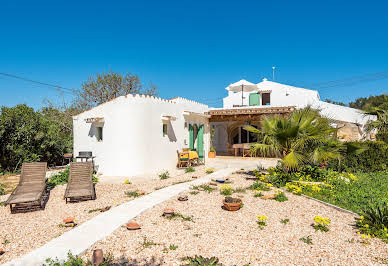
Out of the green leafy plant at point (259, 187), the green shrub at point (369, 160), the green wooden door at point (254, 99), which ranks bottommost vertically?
the green leafy plant at point (259, 187)

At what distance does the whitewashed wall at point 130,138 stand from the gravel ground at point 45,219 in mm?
2386

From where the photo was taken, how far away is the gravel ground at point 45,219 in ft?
15.0

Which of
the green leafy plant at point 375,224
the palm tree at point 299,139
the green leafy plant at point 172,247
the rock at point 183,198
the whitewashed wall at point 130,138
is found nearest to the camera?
the green leafy plant at point 172,247

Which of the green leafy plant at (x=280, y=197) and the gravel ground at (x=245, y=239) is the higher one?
the green leafy plant at (x=280, y=197)

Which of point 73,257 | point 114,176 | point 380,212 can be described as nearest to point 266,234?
point 380,212

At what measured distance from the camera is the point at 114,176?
1141 cm

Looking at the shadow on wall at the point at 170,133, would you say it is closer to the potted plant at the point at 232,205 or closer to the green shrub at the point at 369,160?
the potted plant at the point at 232,205

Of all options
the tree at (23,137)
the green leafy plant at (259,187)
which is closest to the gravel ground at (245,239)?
the green leafy plant at (259,187)

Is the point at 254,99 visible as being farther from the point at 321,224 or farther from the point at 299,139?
the point at 321,224

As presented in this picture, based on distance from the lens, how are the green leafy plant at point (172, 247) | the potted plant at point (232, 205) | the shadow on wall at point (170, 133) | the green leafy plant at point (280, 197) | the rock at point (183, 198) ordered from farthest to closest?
the shadow on wall at point (170, 133) → the rock at point (183, 198) → the green leafy plant at point (280, 197) → the potted plant at point (232, 205) → the green leafy plant at point (172, 247)

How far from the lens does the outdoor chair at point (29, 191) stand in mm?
6734

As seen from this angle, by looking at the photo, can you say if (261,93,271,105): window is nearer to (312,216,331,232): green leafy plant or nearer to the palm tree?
the palm tree

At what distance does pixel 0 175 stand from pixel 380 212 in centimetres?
1560

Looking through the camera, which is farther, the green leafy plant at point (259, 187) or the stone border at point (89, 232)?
the green leafy plant at point (259, 187)
